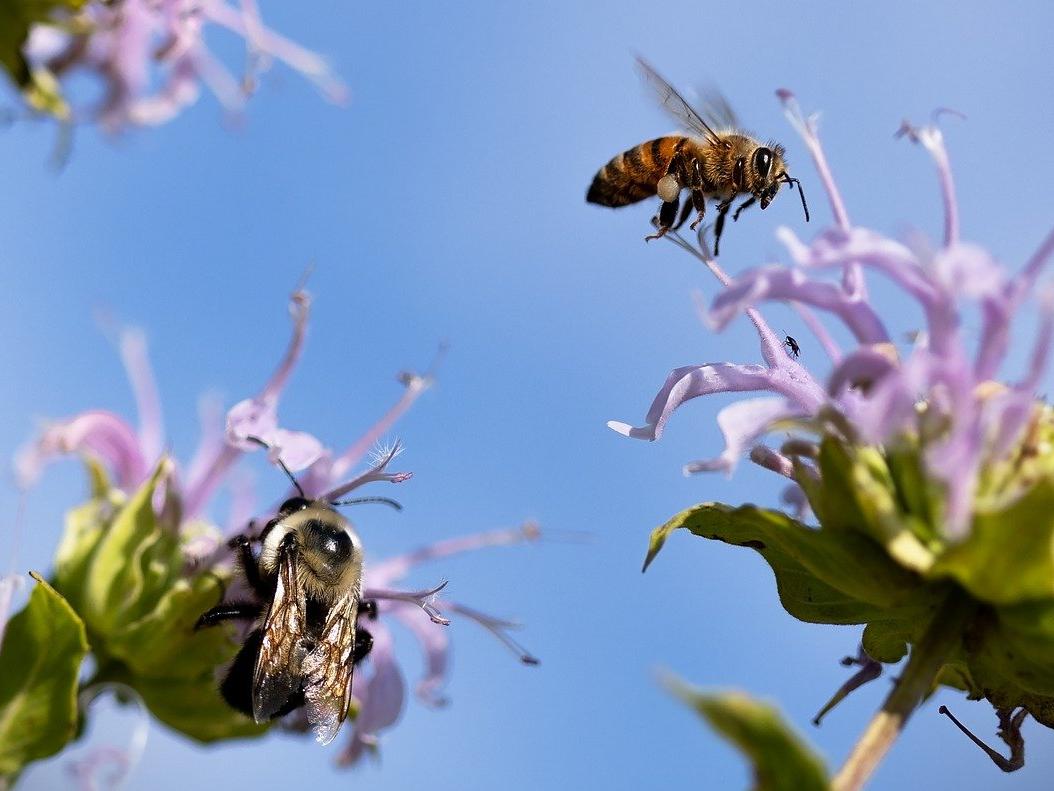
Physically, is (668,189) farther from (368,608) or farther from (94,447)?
(94,447)

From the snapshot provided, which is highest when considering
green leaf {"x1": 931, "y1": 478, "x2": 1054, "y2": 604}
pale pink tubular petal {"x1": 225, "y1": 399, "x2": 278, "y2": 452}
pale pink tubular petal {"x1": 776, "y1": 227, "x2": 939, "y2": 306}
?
pale pink tubular petal {"x1": 776, "y1": 227, "x2": 939, "y2": 306}

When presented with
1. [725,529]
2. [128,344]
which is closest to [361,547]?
[128,344]

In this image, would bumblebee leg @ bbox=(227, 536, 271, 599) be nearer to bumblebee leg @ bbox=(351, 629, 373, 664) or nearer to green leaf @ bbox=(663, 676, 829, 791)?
bumblebee leg @ bbox=(351, 629, 373, 664)

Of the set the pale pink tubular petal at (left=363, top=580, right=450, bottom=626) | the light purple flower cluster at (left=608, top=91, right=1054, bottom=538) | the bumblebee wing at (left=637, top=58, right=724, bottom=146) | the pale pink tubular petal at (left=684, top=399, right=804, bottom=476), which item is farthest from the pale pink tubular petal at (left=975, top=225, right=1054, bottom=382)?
the bumblebee wing at (left=637, top=58, right=724, bottom=146)

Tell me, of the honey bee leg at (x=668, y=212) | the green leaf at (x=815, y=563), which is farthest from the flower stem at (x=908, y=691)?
the honey bee leg at (x=668, y=212)

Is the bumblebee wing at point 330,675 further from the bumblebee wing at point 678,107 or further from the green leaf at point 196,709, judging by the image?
the bumblebee wing at point 678,107

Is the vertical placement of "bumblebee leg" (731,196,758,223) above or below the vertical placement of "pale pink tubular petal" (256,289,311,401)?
above

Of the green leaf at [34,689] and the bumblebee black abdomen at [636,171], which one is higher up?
the bumblebee black abdomen at [636,171]
